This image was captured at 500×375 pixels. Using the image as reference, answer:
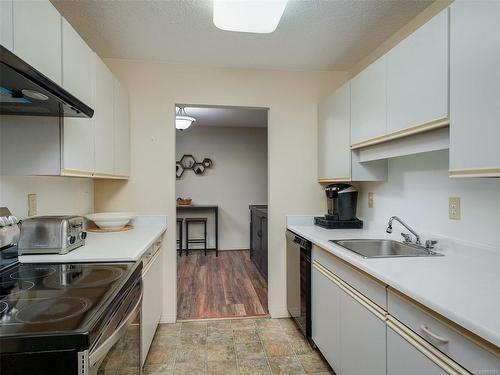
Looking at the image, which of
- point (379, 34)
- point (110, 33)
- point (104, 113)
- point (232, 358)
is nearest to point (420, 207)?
point (379, 34)

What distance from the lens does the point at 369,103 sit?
1.85 metres

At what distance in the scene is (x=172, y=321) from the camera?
2537 mm

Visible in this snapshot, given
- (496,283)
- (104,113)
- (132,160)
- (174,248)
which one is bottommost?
(174,248)

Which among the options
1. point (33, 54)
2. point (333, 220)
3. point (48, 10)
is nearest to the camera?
point (33, 54)

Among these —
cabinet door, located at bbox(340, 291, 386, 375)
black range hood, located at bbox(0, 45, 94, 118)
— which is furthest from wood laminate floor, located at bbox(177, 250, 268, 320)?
black range hood, located at bbox(0, 45, 94, 118)

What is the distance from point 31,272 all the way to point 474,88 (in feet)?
6.54

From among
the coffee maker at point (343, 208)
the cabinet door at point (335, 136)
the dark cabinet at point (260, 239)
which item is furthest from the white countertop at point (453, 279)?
the dark cabinet at point (260, 239)

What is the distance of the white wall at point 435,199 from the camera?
137 cm

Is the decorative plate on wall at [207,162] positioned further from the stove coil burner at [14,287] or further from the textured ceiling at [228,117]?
the stove coil burner at [14,287]

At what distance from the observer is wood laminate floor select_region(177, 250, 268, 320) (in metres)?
2.79

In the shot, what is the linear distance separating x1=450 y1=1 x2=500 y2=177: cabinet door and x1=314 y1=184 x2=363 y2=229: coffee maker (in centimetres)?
119

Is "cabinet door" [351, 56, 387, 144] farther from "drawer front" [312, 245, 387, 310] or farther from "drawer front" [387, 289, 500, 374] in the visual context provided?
"drawer front" [387, 289, 500, 374]

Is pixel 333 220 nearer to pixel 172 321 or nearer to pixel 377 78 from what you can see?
pixel 377 78

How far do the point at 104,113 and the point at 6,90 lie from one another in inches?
35.5
